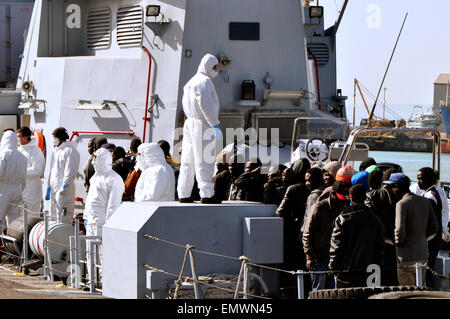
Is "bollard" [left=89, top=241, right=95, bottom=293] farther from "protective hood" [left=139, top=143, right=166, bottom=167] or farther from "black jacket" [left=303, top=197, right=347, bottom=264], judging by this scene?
"black jacket" [left=303, top=197, right=347, bottom=264]

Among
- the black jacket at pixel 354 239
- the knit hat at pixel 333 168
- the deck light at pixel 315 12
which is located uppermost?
the deck light at pixel 315 12

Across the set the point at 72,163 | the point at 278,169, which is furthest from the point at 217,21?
the point at 278,169

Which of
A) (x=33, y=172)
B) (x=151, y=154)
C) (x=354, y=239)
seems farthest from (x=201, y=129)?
(x=33, y=172)

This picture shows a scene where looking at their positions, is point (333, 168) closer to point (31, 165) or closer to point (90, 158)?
point (90, 158)

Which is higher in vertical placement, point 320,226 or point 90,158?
point 90,158

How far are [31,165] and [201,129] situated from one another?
17.2ft

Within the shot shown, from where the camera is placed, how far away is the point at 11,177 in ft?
43.0

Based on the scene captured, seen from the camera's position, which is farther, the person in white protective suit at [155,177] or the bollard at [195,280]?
the person in white protective suit at [155,177]

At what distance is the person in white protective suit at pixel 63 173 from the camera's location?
12703 mm

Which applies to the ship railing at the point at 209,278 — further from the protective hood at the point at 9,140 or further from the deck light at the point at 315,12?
the deck light at the point at 315,12

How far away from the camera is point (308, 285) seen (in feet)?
31.4

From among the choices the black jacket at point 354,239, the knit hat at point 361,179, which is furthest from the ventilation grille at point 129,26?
the black jacket at point 354,239

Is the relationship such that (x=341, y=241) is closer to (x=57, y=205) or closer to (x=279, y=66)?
(x=57, y=205)

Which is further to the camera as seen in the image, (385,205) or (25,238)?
(25,238)
